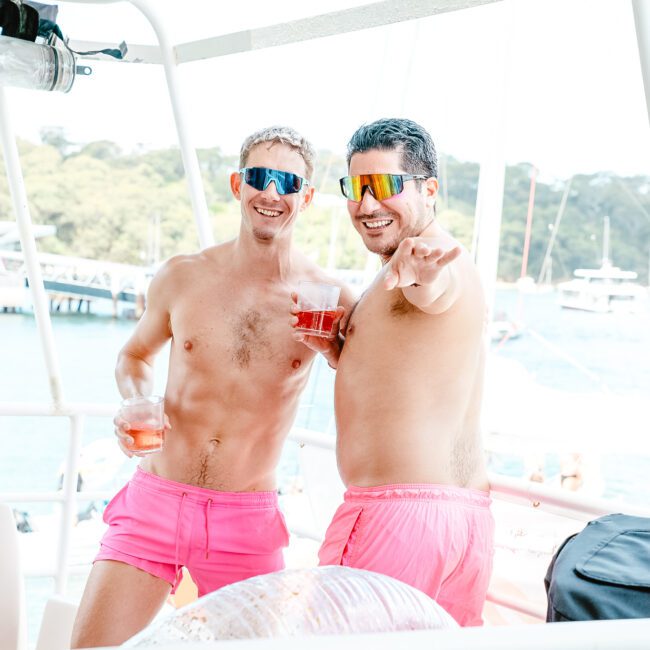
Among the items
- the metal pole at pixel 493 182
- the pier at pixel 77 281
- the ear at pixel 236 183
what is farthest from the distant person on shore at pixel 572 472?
the pier at pixel 77 281

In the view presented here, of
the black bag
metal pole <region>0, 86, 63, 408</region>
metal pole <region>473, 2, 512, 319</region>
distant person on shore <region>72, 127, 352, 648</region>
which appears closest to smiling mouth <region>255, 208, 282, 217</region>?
distant person on shore <region>72, 127, 352, 648</region>

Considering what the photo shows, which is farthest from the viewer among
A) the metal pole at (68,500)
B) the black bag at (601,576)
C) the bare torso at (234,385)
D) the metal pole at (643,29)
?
the metal pole at (68,500)

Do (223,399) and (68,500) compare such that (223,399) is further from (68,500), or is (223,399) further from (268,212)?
(68,500)

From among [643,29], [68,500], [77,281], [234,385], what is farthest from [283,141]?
[77,281]

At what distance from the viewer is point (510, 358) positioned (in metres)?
21.9

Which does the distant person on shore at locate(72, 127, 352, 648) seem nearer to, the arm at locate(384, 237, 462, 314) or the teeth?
the teeth

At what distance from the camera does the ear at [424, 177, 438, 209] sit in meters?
2.12

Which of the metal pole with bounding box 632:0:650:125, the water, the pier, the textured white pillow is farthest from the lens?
the water

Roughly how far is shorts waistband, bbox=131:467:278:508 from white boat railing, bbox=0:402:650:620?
0.21 m

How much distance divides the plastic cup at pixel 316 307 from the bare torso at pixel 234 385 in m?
0.42

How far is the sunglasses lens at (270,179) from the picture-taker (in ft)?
8.01

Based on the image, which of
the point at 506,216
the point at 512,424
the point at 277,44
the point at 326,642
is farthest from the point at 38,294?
the point at 506,216

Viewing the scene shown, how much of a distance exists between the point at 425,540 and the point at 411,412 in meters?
0.27

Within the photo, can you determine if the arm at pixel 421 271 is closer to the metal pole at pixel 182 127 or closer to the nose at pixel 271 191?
the nose at pixel 271 191
